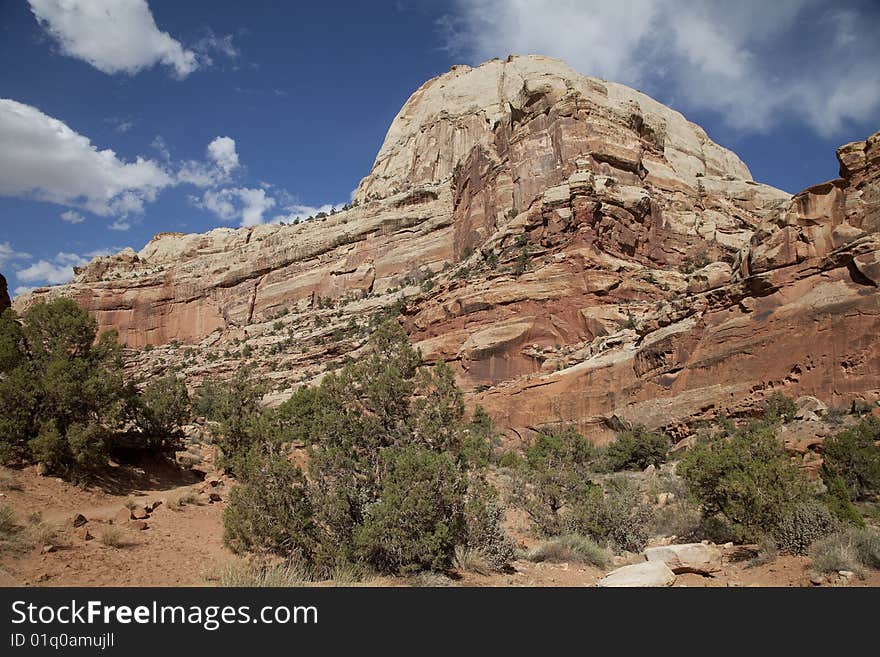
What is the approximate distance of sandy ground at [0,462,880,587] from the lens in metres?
7.02

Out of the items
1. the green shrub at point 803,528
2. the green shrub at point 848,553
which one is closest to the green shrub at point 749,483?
the green shrub at point 803,528

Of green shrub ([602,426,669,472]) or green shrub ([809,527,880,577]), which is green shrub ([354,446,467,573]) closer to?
green shrub ([809,527,880,577])

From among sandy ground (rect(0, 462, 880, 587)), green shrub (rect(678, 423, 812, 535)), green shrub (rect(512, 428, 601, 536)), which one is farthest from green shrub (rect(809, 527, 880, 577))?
green shrub (rect(512, 428, 601, 536))

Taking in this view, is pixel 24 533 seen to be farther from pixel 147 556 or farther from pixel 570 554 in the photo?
pixel 570 554

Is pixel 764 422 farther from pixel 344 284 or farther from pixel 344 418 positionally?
pixel 344 284

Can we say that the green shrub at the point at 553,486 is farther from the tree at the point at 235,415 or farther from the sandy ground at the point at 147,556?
the tree at the point at 235,415

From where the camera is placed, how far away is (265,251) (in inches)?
2832

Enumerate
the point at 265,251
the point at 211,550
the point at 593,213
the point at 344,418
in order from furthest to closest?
the point at 265,251 < the point at 593,213 < the point at 211,550 < the point at 344,418

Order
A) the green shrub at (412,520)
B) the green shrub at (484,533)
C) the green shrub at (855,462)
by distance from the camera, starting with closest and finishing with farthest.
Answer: the green shrub at (412,520) < the green shrub at (484,533) < the green shrub at (855,462)

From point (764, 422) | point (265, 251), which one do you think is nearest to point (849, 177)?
point (764, 422)

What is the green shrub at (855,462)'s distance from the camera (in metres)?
13.3

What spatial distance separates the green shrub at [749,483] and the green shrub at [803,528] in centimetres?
18

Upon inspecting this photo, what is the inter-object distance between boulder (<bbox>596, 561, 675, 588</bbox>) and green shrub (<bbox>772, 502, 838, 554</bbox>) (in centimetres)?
203

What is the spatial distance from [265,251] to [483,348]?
46898mm
